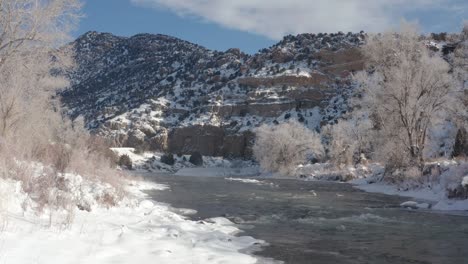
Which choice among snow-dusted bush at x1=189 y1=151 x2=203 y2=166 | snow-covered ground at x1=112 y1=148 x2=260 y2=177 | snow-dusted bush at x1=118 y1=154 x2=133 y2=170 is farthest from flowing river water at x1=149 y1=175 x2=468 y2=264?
snow-dusted bush at x1=189 y1=151 x2=203 y2=166

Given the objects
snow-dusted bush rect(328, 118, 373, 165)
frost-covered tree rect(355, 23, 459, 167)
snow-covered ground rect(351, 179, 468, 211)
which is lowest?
snow-covered ground rect(351, 179, 468, 211)

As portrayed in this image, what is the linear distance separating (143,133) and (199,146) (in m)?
13.0

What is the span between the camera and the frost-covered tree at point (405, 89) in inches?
1185

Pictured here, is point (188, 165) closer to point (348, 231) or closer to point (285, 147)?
point (285, 147)

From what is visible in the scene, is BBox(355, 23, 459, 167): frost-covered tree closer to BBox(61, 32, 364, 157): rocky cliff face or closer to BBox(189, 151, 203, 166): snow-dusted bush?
BBox(61, 32, 364, 157): rocky cliff face

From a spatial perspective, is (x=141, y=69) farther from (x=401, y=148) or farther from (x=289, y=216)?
(x=289, y=216)

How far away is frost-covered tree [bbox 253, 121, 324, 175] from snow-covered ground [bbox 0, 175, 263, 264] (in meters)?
Answer: 50.0

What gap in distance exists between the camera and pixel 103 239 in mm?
8336

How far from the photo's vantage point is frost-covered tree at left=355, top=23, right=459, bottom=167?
30.1 m

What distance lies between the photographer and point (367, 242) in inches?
442

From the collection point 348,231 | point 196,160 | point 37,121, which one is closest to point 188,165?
point 196,160

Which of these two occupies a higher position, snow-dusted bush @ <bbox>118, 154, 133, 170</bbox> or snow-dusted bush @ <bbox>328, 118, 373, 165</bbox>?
snow-dusted bush @ <bbox>328, 118, 373, 165</bbox>

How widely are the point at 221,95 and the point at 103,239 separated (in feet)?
337

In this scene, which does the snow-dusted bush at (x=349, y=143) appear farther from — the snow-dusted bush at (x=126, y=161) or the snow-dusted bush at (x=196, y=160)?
the snow-dusted bush at (x=196, y=160)
